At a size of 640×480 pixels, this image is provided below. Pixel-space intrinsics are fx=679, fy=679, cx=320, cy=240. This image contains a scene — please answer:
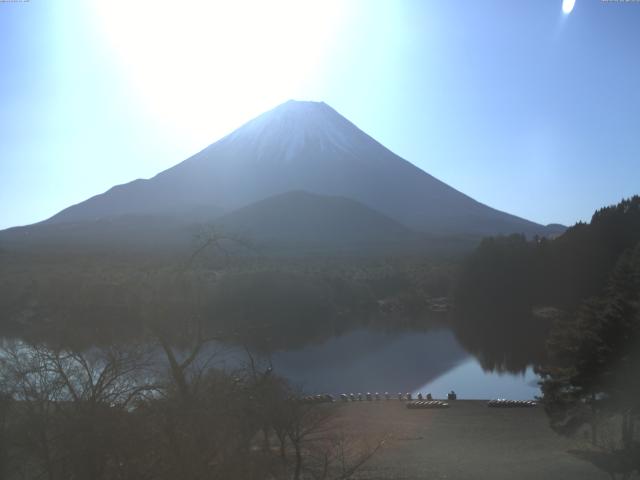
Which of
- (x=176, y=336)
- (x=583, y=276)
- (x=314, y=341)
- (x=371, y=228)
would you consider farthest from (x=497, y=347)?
(x=371, y=228)

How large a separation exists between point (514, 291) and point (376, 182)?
2120 inches

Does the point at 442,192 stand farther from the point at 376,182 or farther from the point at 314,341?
the point at 314,341

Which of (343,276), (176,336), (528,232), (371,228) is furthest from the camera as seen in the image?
(528,232)

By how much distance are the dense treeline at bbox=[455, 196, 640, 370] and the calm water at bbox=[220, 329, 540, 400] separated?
2.79 m

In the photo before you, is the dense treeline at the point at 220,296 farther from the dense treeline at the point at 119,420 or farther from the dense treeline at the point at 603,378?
the dense treeline at the point at 603,378

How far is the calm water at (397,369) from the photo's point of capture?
19.0 metres

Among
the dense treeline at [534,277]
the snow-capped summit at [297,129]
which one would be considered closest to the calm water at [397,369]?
the dense treeline at [534,277]

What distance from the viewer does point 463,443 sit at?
437 inches

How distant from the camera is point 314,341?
28.6 m

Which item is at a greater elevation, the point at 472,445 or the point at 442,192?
the point at 442,192

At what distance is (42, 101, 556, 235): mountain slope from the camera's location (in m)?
81.1

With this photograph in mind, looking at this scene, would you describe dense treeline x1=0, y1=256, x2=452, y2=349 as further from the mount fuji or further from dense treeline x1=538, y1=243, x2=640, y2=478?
the mount fuji

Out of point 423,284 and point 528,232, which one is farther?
point 528,232

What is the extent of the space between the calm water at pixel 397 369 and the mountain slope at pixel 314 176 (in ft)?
167
